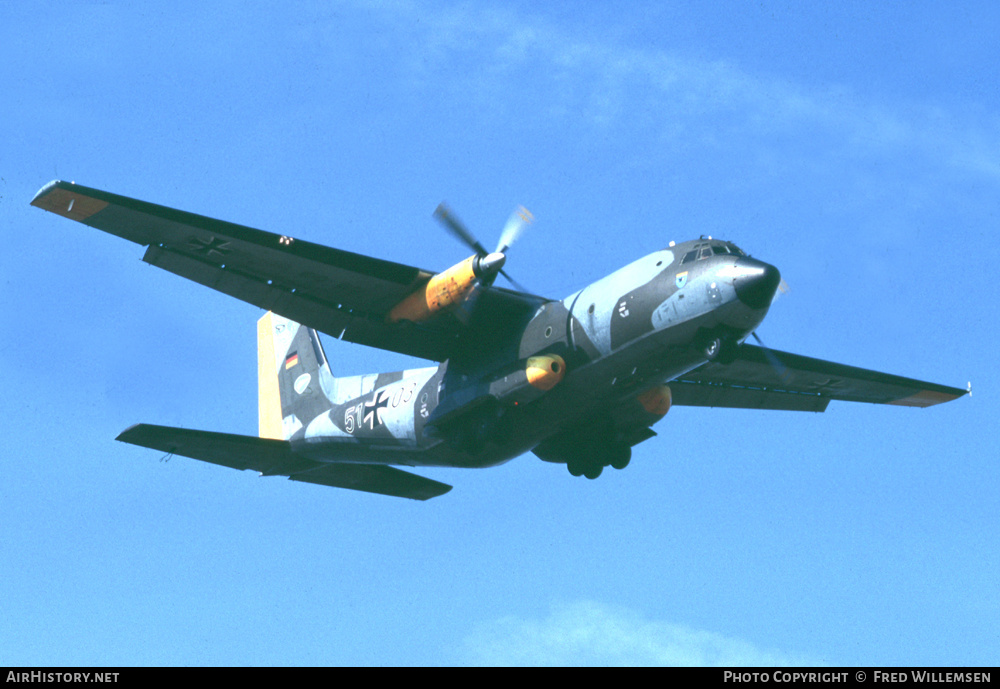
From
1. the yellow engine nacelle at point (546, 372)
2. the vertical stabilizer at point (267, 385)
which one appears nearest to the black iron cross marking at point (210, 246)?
the yellow engine nacelle at point (546, 372)

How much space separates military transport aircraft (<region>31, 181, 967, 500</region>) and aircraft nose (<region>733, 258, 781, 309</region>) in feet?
0.09

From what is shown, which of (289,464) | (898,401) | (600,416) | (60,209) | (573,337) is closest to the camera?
(60,209)

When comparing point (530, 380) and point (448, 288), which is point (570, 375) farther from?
point (448, 288)

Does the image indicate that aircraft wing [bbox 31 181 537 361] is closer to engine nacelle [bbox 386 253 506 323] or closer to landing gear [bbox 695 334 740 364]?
engine nacelle [bbox 386 253 506 323]

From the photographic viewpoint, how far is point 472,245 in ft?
80.1

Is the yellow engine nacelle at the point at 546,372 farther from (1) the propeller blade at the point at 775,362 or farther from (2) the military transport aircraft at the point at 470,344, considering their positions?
(1) the propeller blade at the point at 775,362

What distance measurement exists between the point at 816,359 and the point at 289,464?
47.0ft

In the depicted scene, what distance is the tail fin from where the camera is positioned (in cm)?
3167

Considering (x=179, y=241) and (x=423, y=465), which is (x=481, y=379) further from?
(x=179, y=241)

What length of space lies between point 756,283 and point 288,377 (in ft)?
54.8

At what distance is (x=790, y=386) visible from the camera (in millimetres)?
30766

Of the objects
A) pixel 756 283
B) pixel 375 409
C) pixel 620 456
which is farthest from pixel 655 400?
pixel 375 409

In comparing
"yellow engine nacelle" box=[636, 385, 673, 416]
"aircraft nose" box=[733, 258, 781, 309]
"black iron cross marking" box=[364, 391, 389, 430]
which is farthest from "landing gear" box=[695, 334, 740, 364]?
"black iron cross marking" box=[364, 391, 389, 430]
